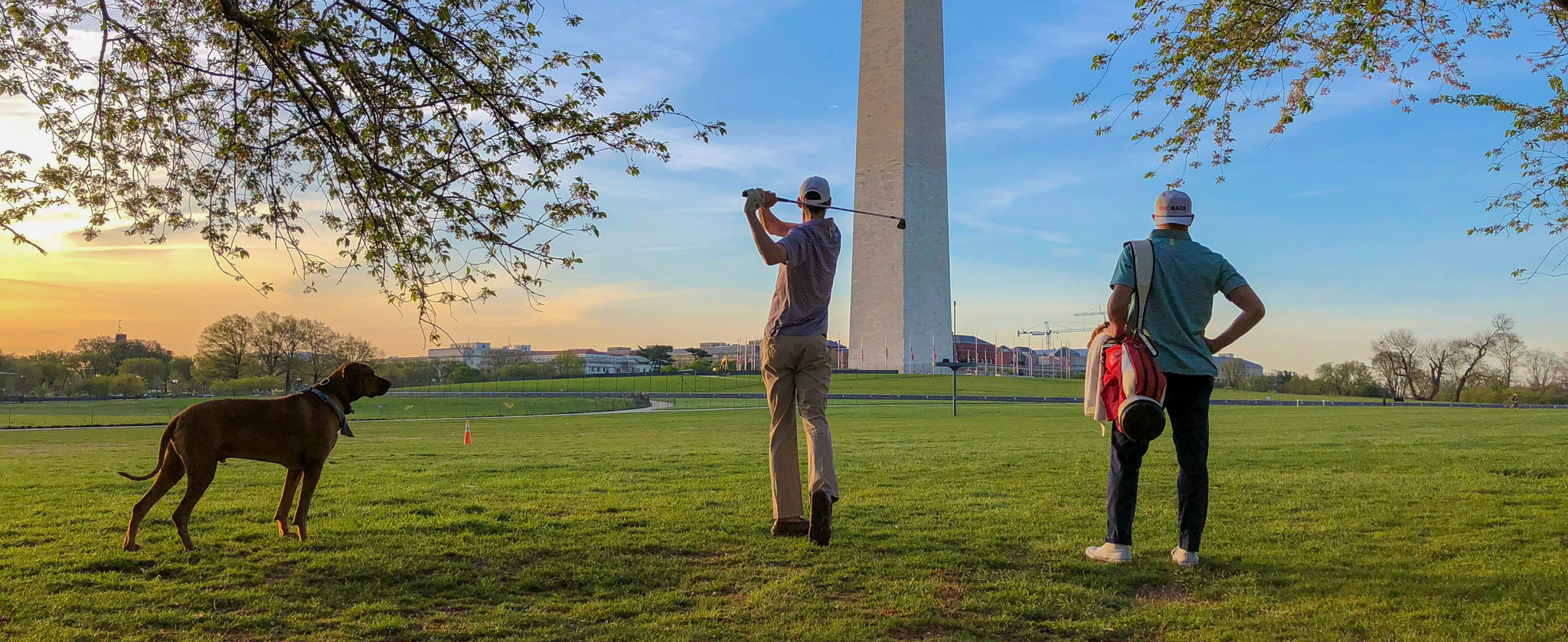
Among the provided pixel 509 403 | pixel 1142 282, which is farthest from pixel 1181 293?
pixel 509 403

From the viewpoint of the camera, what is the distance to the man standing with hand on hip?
5219 millimetres

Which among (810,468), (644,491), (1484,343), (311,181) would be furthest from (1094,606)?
(1484,343)

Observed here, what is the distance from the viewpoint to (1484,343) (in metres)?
66.9

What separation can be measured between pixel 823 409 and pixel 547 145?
117 inches

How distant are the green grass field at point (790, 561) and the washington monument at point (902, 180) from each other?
135ft

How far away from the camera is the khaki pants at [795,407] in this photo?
5.28m

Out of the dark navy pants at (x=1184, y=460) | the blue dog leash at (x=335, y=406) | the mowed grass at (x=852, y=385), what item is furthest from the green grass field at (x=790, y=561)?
the mowed grass at (x=852, y=385)

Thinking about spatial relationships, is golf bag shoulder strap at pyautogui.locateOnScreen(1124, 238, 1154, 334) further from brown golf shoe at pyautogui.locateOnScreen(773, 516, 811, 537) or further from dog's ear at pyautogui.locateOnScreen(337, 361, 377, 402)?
dog's ear at pyautogui.locateOnScreen(337, 361, 377, 402)

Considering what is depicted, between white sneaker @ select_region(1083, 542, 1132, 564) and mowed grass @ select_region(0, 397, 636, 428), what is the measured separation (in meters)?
36.7

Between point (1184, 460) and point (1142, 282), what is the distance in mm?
922

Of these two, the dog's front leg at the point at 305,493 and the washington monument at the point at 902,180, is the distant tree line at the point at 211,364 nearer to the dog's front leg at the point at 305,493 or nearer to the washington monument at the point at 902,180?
the washington monument at the point at 902,180

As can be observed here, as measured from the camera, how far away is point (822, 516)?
5.16m

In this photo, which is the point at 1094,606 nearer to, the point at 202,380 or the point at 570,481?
the point at 570,481

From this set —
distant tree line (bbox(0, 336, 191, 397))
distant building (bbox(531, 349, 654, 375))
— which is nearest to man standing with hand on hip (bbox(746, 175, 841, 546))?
distant tree line (bbox(0, 336, 191, 397))
